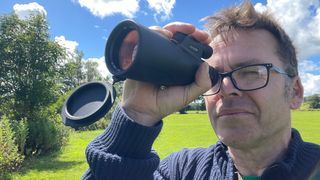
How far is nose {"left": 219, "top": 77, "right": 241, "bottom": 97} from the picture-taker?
6.95 feet

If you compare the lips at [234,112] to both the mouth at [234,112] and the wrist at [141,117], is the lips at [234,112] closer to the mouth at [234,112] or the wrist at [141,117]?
the mouth at [234,112]

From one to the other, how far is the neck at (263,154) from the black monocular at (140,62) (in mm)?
443

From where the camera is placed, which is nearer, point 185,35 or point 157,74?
point 157,74

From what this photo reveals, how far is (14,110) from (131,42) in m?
13.7

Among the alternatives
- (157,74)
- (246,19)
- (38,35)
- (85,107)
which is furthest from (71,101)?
(38,35)

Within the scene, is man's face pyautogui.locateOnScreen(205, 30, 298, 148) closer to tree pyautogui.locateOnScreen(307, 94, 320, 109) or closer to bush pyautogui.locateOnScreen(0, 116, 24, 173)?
bush pyautogui.locateOnScreen(0, 116, 24, 173)

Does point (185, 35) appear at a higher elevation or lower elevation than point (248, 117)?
higher

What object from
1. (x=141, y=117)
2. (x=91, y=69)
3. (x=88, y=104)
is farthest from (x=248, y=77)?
(x=91, y=69)

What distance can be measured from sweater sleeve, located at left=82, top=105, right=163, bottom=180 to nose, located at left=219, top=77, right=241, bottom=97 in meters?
0.39

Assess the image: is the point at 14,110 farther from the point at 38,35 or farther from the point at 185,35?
the point at 185,35

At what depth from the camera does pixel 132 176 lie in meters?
2.02

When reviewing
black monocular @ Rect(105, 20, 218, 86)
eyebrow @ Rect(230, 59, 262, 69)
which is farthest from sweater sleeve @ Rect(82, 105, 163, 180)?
eyebrow @ Rect(230, 59, 262, 69)

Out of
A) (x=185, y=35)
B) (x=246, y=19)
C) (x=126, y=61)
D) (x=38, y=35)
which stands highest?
(x=38, y=35)

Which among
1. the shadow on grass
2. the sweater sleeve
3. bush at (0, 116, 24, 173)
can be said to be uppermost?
the sweater sleeve
